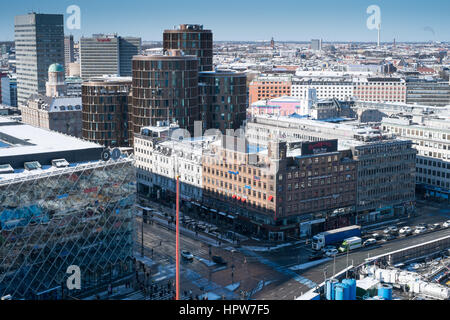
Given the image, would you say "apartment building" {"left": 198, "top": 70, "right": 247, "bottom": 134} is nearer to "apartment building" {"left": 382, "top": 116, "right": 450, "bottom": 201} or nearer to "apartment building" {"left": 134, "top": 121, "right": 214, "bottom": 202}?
"apartment building" {"left": 134, "top": 121, "right": 214, "bottom": 202}

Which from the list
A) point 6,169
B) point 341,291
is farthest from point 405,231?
point 6,169

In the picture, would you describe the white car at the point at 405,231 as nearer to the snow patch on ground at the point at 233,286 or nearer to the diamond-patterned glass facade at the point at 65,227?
the snow patch on ground at the point at 233,286

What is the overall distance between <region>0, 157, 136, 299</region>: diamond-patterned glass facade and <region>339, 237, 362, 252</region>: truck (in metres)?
29.2

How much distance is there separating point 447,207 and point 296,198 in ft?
117

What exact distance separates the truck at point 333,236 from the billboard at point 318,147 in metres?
11.7

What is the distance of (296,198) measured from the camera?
85.9 metres

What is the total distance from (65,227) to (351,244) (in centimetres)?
3945

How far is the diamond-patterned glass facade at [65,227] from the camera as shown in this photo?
183 feet

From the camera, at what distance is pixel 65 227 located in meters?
59.8

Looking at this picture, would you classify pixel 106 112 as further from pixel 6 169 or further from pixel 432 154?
pixel 6 169

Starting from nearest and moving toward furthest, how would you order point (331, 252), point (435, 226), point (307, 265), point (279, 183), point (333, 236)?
point (307, 265)
point (331, 252)
point (333, 236)
point (279, 183)
point (435, 226)

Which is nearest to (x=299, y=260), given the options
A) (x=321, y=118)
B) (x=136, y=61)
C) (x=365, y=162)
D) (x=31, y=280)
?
(x=365, y=162)

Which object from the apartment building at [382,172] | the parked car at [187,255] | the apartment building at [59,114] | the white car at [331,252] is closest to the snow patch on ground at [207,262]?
the parked car at [187,255]

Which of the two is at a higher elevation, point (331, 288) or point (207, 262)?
point (331, 288)
